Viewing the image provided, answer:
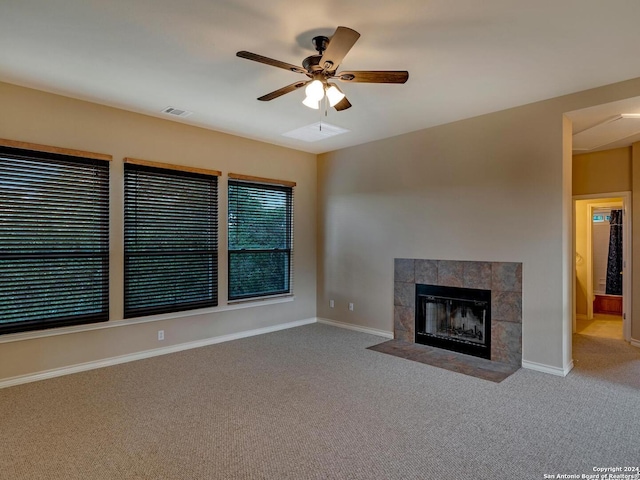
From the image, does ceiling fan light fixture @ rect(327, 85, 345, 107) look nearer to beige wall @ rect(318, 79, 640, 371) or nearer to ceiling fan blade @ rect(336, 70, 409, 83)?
ceiling fan blade @ rect(336, 70, 409, 83)

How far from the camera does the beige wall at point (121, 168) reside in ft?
11.9

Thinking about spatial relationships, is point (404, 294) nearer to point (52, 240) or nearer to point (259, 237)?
point (259, 237)

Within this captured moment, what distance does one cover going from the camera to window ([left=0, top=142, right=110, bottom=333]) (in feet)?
11.5

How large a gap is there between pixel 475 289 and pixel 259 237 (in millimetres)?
3069

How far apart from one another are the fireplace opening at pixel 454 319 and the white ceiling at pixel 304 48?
2236 millimetres

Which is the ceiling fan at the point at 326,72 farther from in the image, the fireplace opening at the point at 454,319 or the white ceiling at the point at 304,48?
the fireplace opening at the point at 454,319

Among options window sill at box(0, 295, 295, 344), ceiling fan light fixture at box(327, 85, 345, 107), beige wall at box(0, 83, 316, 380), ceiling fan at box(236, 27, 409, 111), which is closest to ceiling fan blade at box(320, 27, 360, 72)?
ceiling fan at box(236, 27, 409, 111)

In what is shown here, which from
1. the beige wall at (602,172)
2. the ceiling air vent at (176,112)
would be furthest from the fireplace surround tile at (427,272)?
the ceiling air vent at (176,112)

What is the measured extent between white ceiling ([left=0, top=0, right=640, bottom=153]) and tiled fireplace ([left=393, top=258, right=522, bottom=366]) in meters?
1.86

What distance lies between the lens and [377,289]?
218 inches

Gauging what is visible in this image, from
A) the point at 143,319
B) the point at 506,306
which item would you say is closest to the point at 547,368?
the point at 506,306

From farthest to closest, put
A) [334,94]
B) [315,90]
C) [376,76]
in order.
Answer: [334,94] < [315,90] < [376,76]

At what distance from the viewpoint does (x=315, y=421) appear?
284cm

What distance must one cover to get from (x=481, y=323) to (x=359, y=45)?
134 inches
